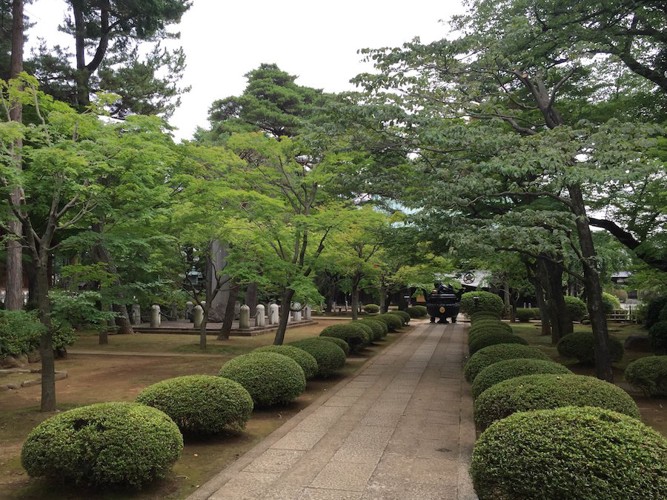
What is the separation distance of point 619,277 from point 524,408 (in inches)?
1509

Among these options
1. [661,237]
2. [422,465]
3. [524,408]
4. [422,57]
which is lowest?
[422,465]

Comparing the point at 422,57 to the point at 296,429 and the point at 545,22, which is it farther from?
the point at 296,429

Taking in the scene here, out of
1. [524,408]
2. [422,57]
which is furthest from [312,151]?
[524,408]

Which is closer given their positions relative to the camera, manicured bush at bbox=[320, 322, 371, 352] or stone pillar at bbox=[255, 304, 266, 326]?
manicured bush at bbox=[320, 322, 371, 352]

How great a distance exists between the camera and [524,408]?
5.26 metres

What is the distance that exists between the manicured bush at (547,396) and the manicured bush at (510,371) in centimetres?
92

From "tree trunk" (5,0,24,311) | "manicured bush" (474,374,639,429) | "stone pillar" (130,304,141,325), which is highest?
"tree trunk" (5,0,24,311)

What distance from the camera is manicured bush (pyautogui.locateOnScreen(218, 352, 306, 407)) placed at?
7664 mm

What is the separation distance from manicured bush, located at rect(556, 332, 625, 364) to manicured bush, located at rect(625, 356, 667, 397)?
2905 mm

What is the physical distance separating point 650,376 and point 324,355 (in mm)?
5898

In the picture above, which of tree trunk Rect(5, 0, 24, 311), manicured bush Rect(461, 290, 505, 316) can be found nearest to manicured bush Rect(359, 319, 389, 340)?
tree trunk Rect(5, 0, 24, 311)

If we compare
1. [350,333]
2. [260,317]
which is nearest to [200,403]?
[350,333]

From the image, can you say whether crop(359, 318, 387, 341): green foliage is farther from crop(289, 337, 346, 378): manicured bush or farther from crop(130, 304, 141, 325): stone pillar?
crop(130, 304, 141, 325): stone pillar

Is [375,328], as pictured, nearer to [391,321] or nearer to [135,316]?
[391,321]
